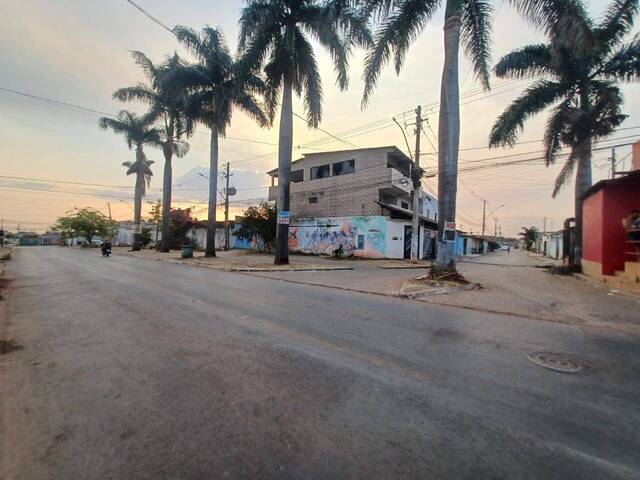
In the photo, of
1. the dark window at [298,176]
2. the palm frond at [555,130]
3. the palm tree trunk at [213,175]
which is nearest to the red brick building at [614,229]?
the palm frond at [555,130]

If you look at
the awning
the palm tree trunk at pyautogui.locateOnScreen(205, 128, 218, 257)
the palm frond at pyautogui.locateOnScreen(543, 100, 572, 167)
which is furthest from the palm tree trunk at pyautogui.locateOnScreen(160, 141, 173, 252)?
the palm frond at pyautogui.locateOnScreen(543, 100, 572, 167)

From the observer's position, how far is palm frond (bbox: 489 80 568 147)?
49.5 feet

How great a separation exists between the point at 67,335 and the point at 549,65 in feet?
67.3

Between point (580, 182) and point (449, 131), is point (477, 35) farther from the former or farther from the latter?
point (580, 182)

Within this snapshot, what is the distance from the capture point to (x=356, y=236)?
25453 millimetres

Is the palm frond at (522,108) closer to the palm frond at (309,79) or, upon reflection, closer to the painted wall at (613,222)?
the painted wall at (613,222)

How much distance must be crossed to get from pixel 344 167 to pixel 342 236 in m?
6.94

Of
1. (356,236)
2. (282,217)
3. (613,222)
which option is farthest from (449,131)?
(356,236)

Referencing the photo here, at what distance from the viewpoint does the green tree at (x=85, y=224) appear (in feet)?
152

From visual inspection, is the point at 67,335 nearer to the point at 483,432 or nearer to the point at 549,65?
the point at 483,432

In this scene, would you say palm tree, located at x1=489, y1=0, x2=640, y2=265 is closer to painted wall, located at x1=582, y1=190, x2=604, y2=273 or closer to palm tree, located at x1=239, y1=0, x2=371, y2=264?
painted wall, located at x1=582, y1=190, x2=604, y2=273

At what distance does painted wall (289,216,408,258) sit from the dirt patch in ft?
71.5

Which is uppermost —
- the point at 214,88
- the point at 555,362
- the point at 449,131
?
the point at 214,88

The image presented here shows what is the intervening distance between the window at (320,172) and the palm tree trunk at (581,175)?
19.3 metres
